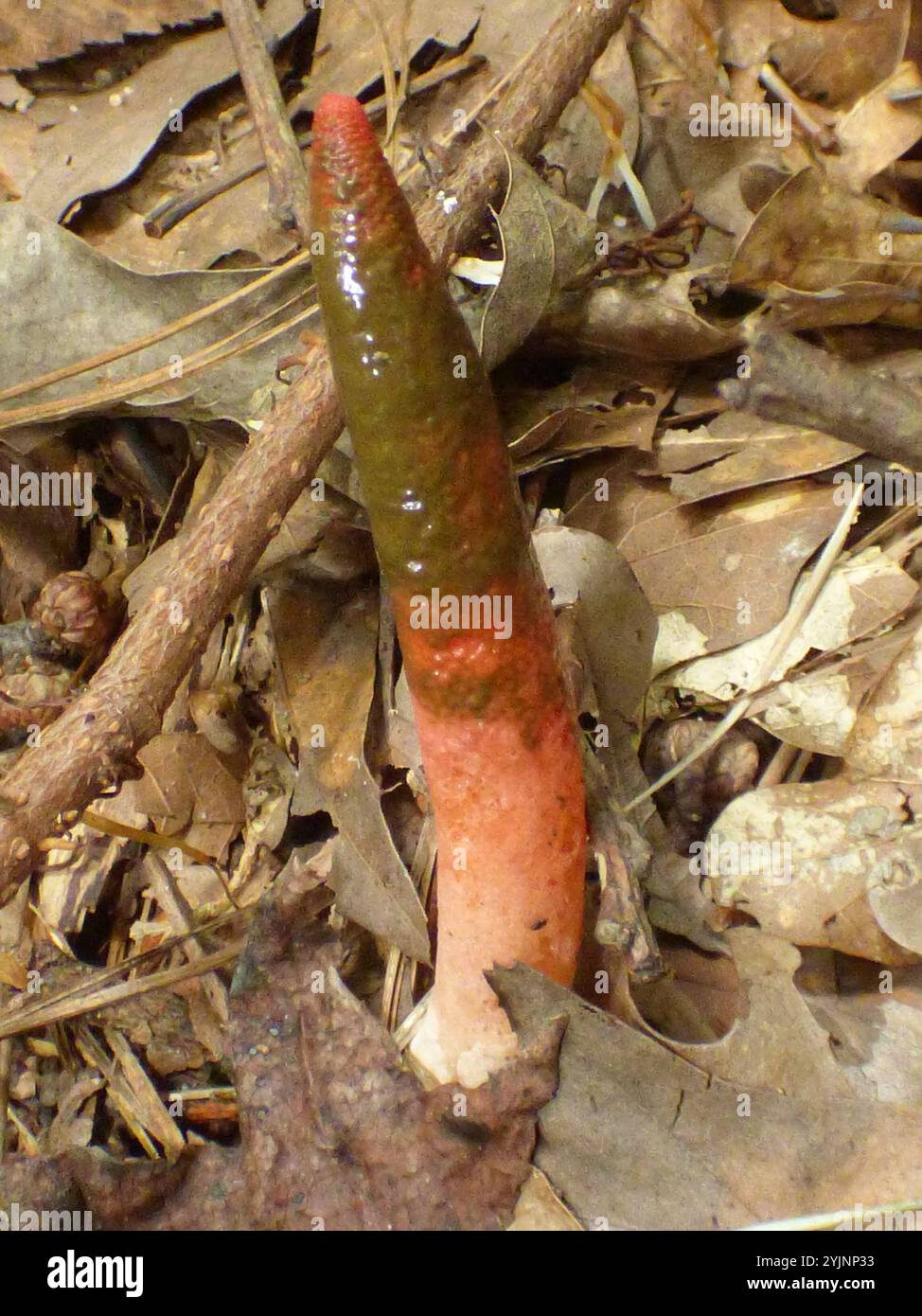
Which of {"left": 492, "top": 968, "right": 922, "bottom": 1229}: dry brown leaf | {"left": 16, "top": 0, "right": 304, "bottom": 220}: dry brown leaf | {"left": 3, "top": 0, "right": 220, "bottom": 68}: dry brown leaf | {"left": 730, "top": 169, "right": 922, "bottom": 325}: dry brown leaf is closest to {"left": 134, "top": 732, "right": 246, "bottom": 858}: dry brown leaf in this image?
{"left": 492, "top": 968, "right": 922, "bottom": 1229}: dry brown leaf

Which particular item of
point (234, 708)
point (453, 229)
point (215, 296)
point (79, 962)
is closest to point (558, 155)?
point (453, 229)

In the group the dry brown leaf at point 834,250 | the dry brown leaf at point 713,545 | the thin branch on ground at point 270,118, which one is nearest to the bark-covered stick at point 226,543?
the thin branch on ground at point 270,118

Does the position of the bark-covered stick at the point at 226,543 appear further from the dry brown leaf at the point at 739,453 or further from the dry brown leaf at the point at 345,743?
the dry brown leaf at the point at 739,453

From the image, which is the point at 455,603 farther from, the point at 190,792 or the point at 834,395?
the point at 190,792

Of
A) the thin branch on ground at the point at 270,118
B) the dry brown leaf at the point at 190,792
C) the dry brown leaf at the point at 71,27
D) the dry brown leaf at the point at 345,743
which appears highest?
the dry brown leaf at the point at 71,27

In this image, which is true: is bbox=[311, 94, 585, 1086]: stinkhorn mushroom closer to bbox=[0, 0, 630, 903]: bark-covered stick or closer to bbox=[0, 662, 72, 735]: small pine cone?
bbox=[0, 0, 630, 903]: bark-covered stick

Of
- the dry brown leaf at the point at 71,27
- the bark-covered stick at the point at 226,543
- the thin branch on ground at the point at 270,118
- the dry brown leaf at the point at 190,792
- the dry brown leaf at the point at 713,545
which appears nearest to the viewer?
the bark-covered stick at the point at 226,543
